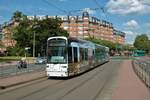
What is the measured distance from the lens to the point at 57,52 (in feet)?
89.0

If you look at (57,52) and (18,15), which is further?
(18,15)

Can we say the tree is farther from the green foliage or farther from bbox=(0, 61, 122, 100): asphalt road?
bbox=(0, 61, 122, 100): asphalt road

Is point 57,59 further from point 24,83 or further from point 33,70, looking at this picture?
point 33,70

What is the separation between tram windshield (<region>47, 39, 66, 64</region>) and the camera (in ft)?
88.5

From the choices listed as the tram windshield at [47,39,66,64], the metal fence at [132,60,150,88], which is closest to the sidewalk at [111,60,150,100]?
the metal fence at [132,60,150,88]

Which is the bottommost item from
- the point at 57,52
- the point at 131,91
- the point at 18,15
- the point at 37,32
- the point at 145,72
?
the point at 131,91

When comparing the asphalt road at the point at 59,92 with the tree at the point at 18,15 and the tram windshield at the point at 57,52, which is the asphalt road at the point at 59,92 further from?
the tree at the point at 18,15

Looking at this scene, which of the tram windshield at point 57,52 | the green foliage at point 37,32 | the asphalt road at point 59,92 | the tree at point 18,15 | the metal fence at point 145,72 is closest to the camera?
the asphalt road at point 59,92

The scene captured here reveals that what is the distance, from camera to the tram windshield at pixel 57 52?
27.0 meters

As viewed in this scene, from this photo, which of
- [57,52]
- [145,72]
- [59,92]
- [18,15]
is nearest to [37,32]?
[18,15]

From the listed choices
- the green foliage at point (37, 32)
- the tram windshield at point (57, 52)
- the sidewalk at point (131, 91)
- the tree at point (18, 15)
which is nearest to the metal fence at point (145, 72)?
the sidewalk at point (131, 91)

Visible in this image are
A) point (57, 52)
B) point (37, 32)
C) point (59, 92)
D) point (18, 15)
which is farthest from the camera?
point (18, 15)

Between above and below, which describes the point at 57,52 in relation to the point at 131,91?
above

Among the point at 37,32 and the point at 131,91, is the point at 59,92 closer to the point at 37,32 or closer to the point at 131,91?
the point at 131,91
